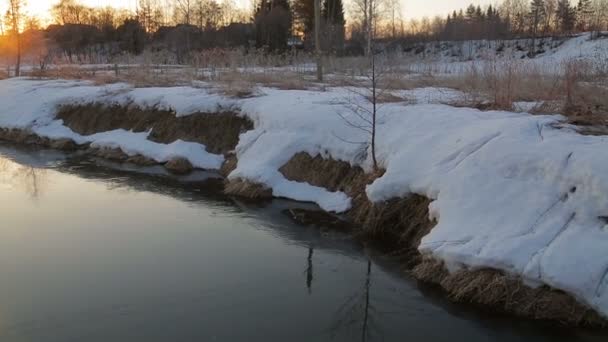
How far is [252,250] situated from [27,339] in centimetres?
297

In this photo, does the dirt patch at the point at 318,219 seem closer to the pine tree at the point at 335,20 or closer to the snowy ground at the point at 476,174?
the snowy ground at the point at 476,174

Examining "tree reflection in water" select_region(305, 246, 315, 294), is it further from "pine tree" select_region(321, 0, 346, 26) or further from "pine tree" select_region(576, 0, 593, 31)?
"pine tree" select_region(576, 0, 593, 31)

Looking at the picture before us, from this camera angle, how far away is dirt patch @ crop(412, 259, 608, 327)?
5187 mm

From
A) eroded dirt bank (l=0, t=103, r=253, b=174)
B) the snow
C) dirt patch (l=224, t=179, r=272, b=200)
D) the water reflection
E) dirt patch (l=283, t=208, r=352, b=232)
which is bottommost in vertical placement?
the water reflection

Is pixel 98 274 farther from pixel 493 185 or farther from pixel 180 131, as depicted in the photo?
pixel 180 131

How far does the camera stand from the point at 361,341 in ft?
16.8

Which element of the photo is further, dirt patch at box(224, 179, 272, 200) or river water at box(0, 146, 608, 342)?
dirt patch at box(224, 179, 272, 200)

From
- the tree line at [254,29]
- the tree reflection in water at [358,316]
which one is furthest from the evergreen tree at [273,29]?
the tree reflection in water at [358,316]

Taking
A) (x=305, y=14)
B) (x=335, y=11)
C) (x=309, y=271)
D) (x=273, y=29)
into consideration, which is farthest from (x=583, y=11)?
(x=309, y=271)

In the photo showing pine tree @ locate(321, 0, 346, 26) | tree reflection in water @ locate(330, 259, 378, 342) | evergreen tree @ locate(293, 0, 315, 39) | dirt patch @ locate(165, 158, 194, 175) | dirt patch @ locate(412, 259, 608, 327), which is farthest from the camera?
pine tree @ locate(321, 0, 346, 26)

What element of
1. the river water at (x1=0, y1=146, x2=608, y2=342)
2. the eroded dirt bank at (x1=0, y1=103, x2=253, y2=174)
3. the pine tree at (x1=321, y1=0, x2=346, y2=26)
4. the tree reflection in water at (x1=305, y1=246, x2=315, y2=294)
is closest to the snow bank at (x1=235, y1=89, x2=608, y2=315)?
the river water at (x1=0, y1=146, x2=608, y2=342)

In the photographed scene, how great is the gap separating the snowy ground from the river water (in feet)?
1.95

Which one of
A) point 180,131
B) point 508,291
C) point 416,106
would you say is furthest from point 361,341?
point 180,131

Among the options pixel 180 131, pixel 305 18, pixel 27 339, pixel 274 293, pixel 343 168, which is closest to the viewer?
pixel 27 339
